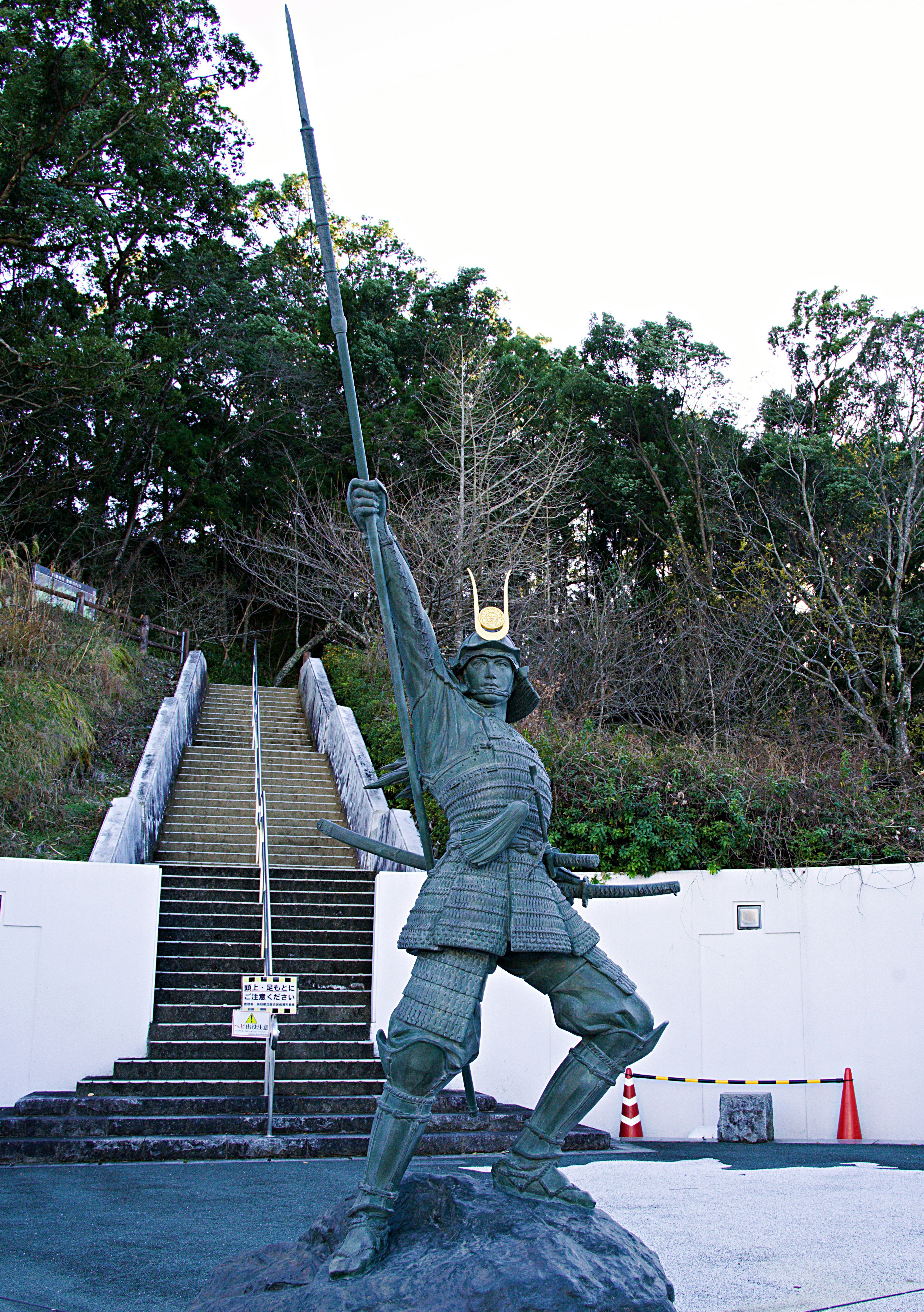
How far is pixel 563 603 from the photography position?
17.4 metres

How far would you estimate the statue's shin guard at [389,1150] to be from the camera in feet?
10.0

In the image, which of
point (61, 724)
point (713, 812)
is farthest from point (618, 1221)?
point (61, 724)

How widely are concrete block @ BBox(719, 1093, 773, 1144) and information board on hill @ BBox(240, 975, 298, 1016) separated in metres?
3.57

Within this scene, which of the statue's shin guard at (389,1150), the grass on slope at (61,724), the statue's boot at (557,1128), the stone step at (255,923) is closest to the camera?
the statue's shin guard at (389,1150)

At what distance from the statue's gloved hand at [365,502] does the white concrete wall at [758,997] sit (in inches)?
213

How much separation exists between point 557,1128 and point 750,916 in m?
6.17

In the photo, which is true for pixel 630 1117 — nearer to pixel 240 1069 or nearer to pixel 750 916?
pixel 750 916

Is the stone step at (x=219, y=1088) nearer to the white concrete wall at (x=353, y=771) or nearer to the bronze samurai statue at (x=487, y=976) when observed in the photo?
the white concrete wall at (x=353, y=771)

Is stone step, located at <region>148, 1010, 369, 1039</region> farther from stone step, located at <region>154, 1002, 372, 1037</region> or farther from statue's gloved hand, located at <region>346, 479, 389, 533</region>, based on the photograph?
statue's gloved hand, located at <region>346, 479, 389, 533</region>

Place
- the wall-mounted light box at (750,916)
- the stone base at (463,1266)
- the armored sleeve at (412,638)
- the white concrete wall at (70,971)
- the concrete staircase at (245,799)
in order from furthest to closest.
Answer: the concrete staircase at (245,799) < the wall-mounted light box at (750,916) < the white concrete wall at (70,971) < the armored sleeve at (412,638) < the stone base at (463,1266)

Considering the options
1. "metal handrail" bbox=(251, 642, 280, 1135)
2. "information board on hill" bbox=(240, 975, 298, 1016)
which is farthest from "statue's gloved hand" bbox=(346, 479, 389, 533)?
"metal handrail" bbox=(251, 642, 280, 1135)

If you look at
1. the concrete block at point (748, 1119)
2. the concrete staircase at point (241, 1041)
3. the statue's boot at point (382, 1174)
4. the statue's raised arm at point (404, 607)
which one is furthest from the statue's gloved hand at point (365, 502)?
the concrete block at point (748, 1119)

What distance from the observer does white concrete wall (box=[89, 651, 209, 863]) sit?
903 cm

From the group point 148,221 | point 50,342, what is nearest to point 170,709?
point 50,342
